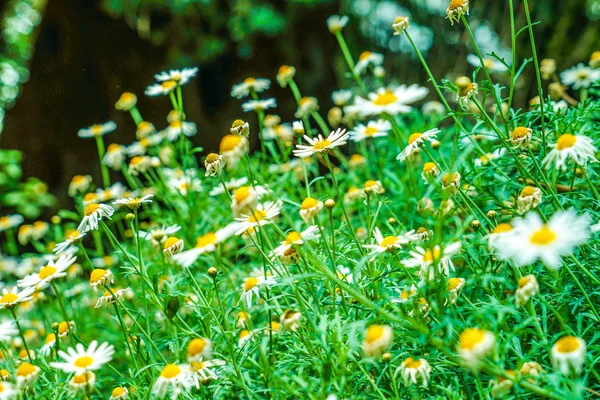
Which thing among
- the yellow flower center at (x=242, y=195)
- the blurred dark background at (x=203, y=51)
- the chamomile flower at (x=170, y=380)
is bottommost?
the chamomile flower at (x=170, y=380)

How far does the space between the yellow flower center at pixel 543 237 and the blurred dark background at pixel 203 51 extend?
270 cm

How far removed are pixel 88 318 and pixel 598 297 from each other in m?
1.59

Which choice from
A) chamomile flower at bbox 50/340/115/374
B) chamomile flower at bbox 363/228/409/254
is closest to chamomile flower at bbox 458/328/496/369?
chamomile flower at bbox 363/228/409/254

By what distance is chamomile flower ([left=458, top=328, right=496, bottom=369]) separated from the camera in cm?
59

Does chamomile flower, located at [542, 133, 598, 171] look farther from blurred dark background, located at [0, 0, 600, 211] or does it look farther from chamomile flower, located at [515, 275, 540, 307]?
blurred dark background, located at [0, 0, 600, 211]

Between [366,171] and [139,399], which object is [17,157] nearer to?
[366,171]

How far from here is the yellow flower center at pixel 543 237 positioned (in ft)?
2.13

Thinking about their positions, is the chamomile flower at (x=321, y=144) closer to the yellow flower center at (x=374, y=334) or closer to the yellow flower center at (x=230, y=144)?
the yellow flower center at (x=230, y=144)

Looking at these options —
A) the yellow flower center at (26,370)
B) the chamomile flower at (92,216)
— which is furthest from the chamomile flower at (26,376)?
the chamomile flower at (92,216)

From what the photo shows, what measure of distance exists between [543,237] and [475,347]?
0.51 ft

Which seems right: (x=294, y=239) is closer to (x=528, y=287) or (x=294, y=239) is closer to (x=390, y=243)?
(x=390, y=243)

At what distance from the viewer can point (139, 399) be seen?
0.96 metres

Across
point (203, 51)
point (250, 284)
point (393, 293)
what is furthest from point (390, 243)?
point (203, 51)

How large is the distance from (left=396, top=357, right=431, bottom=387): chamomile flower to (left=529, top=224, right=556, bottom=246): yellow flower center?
0.73 ft
